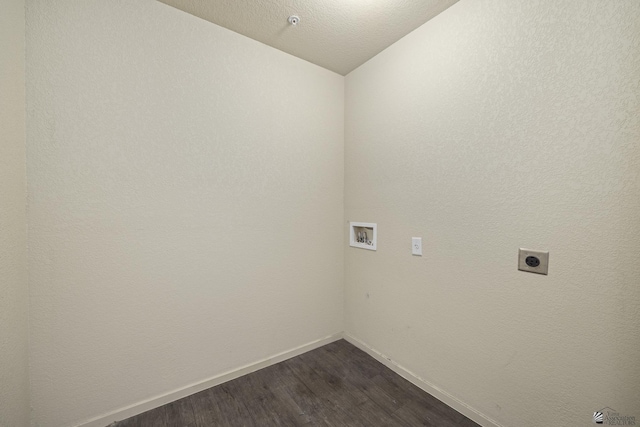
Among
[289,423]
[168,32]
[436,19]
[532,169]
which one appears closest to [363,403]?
[289,423]

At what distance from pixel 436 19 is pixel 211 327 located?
251cm

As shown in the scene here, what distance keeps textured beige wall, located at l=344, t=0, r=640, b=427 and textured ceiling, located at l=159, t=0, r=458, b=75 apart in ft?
0.46

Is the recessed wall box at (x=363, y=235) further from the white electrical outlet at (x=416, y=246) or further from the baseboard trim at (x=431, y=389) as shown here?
the baseboard trim at (x=431, y=389)

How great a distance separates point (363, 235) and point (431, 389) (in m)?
1.15

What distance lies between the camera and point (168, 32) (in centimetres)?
154

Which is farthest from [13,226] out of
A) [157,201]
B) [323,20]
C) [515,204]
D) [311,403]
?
[515,204]

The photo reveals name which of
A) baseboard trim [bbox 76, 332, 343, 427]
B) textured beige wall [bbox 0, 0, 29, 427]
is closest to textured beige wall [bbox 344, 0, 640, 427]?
baseboard trim [bbox 76, 332, 343, 427]

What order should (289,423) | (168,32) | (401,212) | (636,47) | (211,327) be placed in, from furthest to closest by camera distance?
1. (401,212)
2. (211,327)
3. (168,32)
4. (289,423)
5. (636,47)

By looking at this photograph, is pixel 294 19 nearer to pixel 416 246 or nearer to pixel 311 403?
pixel 416 246

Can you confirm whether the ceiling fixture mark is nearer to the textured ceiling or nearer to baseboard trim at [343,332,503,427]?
the textured ceiling

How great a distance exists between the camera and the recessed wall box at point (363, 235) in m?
2.02

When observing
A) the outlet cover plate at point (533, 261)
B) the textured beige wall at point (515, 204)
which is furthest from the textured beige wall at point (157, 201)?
the outlet cover plate at point (533, 261)

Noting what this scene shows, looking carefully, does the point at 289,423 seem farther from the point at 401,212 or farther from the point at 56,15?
the point at 56,15

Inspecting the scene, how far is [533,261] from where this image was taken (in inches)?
47.7
